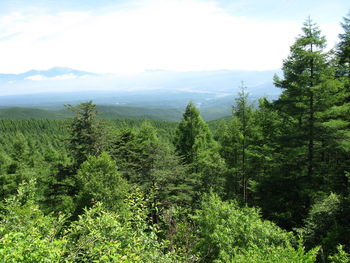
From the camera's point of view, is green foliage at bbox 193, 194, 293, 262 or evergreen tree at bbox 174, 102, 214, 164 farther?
evergreen tree at bbox 174, 102, 214, 164

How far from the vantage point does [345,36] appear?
16641mm

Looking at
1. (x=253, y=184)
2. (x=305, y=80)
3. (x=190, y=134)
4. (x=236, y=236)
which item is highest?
(x=305, y=80)

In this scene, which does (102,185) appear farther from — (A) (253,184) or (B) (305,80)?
(B) (305,80)

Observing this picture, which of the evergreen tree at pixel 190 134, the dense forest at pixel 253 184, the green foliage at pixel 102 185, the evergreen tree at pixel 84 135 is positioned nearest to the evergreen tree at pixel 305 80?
the dense forest at pixel 253 184

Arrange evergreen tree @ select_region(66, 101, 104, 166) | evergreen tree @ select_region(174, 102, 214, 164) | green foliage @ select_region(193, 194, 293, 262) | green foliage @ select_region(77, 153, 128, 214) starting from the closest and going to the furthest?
green foliage @ select_region(193, 194, 293, 262)
green foliage @ select_region(77, 153, 128, 214)
evergreen tree @ select_region(66, 101, 104, 166)
evergreen tree @ select_region(174, 102, 214, 164)

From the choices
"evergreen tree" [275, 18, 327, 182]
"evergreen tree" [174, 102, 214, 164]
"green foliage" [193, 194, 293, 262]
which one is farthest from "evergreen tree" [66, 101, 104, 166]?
"evergreen tree" [275, 18, 327, 182]

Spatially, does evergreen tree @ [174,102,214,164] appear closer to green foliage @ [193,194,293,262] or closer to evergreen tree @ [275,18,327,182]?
evergreen tree @ [275,18,327,182]

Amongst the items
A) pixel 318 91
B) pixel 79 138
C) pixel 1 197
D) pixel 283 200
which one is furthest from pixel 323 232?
pixel 1 197

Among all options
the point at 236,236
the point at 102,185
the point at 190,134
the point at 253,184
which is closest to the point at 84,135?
the point at 102,185

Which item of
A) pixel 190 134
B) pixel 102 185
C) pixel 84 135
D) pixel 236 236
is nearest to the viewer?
pixel 236 236

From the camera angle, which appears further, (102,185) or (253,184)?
(253,184)

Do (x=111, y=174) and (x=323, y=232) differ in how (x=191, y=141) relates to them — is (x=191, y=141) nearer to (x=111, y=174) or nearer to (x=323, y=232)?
(x=111, y=174)

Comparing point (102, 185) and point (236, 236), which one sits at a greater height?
point (102, 185)

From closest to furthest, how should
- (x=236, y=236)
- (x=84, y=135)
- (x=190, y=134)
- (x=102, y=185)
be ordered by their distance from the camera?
(x=236, y=236), (x=102, y=185), (x=84, y=135), (x=190, y=134)
